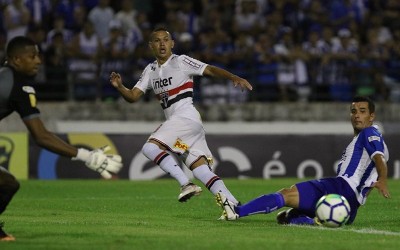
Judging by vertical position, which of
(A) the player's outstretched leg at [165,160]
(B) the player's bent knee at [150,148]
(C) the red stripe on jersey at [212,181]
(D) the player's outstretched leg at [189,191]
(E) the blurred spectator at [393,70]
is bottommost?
(E) the blurred spectator at [393,70]

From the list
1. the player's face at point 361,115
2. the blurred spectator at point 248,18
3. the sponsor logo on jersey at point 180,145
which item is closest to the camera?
the player's face at point 361,115

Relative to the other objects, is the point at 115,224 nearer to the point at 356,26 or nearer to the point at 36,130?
the point at 36,130

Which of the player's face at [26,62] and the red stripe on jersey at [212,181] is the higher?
the player's face at [26,62]

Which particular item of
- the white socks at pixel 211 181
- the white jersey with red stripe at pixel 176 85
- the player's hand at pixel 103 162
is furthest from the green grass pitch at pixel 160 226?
the white jersey with red stripe at pixel 176 85

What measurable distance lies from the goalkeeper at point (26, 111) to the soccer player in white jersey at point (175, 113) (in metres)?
3.14

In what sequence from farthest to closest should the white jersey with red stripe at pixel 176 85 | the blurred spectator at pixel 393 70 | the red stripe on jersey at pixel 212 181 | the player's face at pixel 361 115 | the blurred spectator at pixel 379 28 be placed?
the blurred spectator at pixel 379 28 < the blurred spectator at pixel 393 70 < the white jersey with red stripe at pixel 176 85 < the red stripe on jersey at pixel 212 181 < the player's face at pixel 361 115

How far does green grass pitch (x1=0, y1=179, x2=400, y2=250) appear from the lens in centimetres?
925

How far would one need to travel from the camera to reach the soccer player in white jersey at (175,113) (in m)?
12.5

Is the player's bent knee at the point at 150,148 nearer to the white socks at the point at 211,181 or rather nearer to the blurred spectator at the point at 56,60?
the white socks at the point at 211,181

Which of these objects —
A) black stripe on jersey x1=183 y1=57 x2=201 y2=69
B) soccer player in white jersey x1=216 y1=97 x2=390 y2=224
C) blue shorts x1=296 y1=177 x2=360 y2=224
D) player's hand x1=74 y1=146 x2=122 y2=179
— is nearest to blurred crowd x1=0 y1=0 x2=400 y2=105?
black stripe on jersey x1=183 y1=57 x2=201 y2=69

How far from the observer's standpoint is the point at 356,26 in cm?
2417

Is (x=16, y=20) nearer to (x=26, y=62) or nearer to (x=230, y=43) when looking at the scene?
(x=230, y=43)

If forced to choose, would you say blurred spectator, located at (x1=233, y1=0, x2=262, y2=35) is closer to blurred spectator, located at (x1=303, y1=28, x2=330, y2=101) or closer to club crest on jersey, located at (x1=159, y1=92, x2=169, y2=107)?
blurred spectator, located at (x1=303, y1=28, x2=330, y2=101)

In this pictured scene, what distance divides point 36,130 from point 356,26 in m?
16.0
